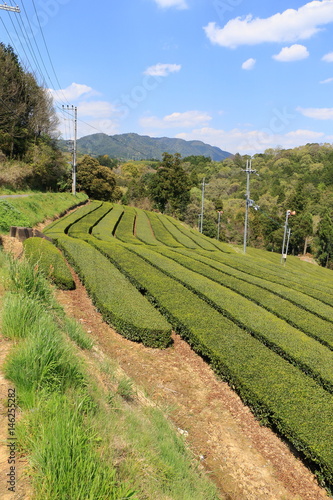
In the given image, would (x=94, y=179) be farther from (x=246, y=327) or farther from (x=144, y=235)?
(x=246, y=327)

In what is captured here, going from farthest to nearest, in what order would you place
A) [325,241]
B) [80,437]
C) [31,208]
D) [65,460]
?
[325,241] → [31,208] → [80,437] → [65,460]

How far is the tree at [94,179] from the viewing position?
1997 inches

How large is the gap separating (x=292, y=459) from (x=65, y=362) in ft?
15.4

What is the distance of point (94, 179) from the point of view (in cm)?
5112

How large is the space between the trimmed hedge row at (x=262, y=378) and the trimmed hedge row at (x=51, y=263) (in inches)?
129

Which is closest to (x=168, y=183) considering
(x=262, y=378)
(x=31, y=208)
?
(x=31, y=208)

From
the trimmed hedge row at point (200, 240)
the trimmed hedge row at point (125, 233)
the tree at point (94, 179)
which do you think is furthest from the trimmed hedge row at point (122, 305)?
the tree at point (94, 179)

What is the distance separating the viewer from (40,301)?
21.9ft

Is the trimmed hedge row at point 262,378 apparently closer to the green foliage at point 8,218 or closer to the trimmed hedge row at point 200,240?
the green foliage at point 8,218

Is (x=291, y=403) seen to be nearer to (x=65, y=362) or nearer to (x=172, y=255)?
(x=65, y=362)

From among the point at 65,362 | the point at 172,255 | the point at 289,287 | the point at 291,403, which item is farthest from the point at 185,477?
the point at 172,255

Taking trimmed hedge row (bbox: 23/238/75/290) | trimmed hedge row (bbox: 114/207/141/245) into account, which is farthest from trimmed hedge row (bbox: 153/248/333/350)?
trimmed hedge row (bbox: 23/238/75/290)

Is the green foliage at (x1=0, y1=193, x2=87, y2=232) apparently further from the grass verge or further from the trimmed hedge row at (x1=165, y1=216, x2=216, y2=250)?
the trimmed hedge row at (x1=165, y1=216, x2=216, y2=250)

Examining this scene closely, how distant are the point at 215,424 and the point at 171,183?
52327 mm
